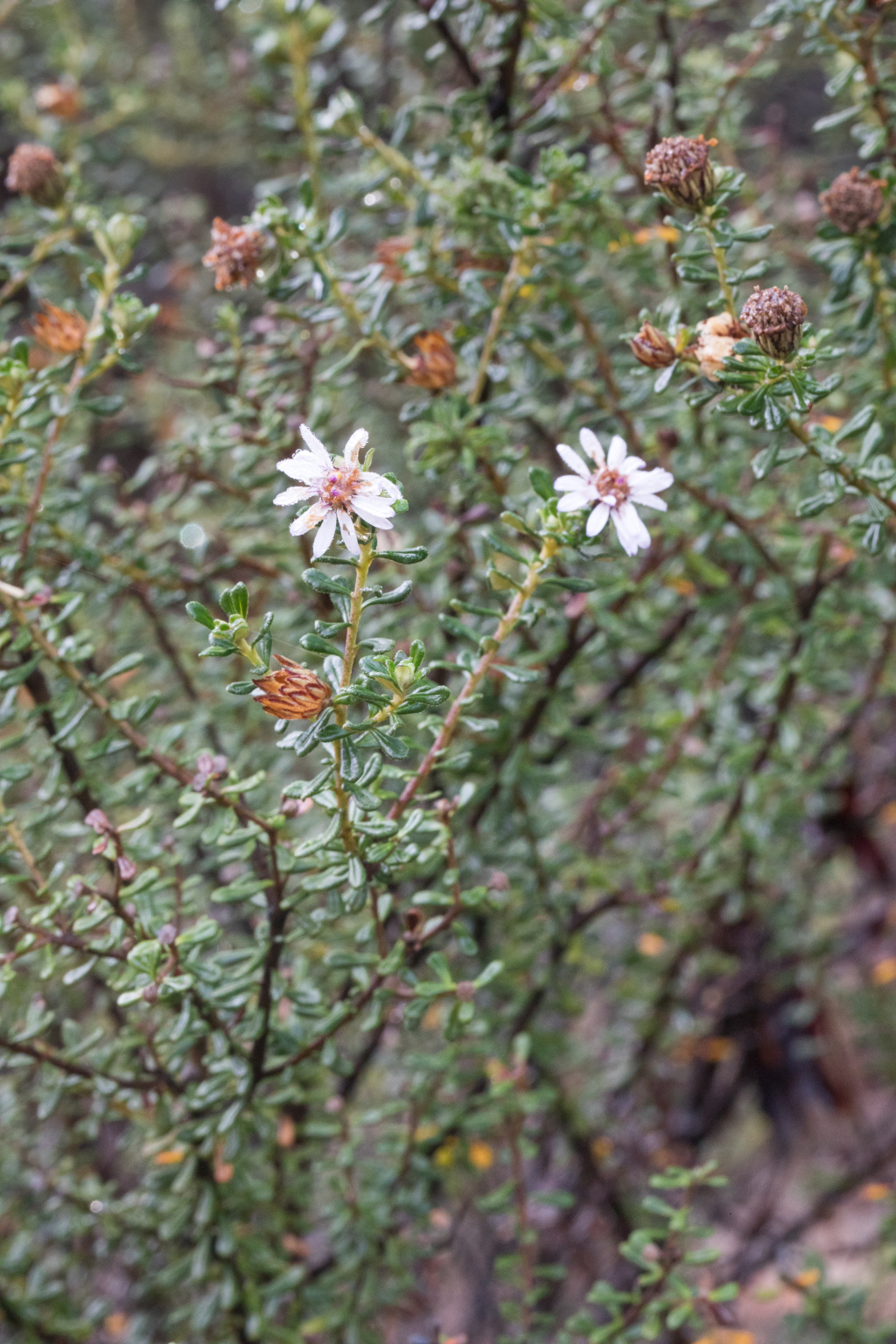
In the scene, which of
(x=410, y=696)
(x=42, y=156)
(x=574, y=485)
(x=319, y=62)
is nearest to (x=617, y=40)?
(x=319, y=62)

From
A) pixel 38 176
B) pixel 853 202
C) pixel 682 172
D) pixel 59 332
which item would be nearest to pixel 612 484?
pixel 682 172

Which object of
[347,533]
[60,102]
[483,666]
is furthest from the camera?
[60,102]

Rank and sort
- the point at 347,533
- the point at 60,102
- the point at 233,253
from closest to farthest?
the point at 347,533 < the point at 233,253 < the point at 60,102

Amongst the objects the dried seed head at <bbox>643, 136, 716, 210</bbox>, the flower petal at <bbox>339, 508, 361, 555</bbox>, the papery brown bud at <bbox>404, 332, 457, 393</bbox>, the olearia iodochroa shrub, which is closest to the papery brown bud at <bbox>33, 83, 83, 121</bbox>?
the olearia iodochroa shrub

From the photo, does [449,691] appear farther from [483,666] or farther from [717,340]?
[717,340]

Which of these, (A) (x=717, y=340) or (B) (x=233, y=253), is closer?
(A) (x=717, y=340)

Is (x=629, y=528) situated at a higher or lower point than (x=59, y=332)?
lower

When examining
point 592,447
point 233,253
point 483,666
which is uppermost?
point 233,253

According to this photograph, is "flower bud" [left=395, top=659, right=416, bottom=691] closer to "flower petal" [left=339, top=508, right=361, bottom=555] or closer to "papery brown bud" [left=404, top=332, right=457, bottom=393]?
"flower petal" [left=339, top=508, right=361, bottom=555]
